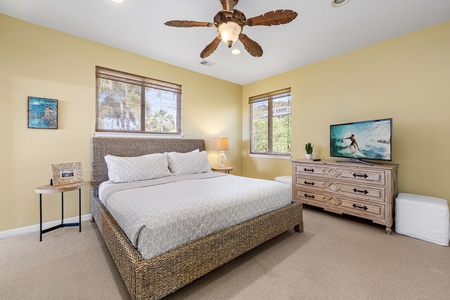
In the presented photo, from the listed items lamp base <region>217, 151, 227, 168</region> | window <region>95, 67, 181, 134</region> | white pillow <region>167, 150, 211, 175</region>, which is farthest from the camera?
lamp base <region>217, 151, 227, 168</region>

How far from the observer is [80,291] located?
155cm

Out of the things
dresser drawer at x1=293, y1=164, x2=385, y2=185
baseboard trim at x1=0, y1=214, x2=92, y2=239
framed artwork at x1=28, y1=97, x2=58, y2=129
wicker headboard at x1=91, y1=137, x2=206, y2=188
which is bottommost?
baseboard trim at x1=0, y1=214, x2=92, y2=239

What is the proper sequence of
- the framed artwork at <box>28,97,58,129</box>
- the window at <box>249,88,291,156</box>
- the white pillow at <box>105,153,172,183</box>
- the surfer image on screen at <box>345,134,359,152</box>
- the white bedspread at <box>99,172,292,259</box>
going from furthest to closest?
the window at <box>249,88,291,156</box> < the surfer image on screen at <box>345,134,359,152</box> < the white pillow at <box>105,153,172,183</box> < the framed artwork at <box>28,97,58,129</box> < the white bedspread at <box>99,172,292,259</box>

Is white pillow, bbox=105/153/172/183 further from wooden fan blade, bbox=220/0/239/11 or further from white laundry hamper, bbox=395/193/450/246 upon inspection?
white laundry hamper, bbox=395/193/450/246

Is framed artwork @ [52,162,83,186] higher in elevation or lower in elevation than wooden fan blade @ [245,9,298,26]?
lower

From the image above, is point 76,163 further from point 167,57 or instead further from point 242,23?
point 242,23

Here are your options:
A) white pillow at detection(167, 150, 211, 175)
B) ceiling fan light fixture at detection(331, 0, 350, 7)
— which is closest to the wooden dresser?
white pillow at detection(167, 150, 211, 175)

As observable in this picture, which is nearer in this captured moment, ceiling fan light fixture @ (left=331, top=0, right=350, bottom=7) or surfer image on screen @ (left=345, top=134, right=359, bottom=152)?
ceiling fan light fixture @ (left=331, top=0, right=350, bottom=7)

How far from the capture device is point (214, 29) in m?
2.70

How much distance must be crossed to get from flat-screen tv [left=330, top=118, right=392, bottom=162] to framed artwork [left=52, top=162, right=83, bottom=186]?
13.0 ft

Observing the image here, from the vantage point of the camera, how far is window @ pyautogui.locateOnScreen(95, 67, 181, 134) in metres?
3.19

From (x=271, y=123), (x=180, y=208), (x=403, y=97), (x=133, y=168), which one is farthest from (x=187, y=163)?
(x=403, y=97)

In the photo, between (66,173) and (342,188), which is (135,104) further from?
(342,188)

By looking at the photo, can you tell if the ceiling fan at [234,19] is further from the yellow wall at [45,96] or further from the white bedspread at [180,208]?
the yellow wall at [45,96]
